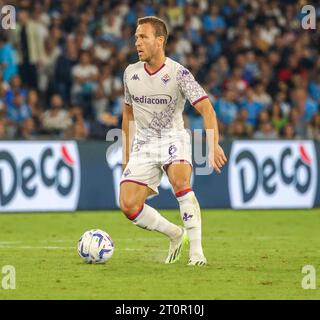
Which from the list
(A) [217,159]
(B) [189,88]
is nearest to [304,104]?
(B) [189,88]

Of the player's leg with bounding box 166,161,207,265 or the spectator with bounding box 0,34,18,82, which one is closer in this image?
the player's leg with bounding box 166,161,207,265

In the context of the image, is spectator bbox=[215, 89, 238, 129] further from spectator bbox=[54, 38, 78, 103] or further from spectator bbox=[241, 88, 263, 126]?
spectator bbox=[54, 38, 78, 103]

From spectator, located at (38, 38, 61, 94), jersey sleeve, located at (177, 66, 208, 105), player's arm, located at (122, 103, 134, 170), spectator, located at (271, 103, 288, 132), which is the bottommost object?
spectator, located at (271, 103, 288, 132)

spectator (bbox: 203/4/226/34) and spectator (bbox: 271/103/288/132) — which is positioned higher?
spectator (bbox: 203/4/226/34)

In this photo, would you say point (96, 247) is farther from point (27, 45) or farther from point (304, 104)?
point (304, 104)

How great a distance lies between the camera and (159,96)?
10.2 m

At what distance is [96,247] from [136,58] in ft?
A: 34.2

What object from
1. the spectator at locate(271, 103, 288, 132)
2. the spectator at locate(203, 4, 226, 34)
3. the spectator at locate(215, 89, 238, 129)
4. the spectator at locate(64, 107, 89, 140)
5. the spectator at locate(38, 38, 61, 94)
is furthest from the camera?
the spectator at locate(203, 4, 226, 34)

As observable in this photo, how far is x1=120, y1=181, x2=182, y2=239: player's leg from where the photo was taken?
1017 centimetres

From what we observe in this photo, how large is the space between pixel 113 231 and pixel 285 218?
11.7 ft

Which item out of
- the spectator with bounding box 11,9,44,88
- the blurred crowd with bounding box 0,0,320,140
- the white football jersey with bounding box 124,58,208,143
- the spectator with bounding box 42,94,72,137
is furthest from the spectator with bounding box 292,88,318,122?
the white football jersey with bounding box 124,58,208,143

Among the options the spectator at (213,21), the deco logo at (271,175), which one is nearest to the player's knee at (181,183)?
the deco logo at (271,175)

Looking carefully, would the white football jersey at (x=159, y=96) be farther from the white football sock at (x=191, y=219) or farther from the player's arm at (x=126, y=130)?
the white football sock at (x=191, y=219)

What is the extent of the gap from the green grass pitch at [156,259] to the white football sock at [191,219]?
23cm
